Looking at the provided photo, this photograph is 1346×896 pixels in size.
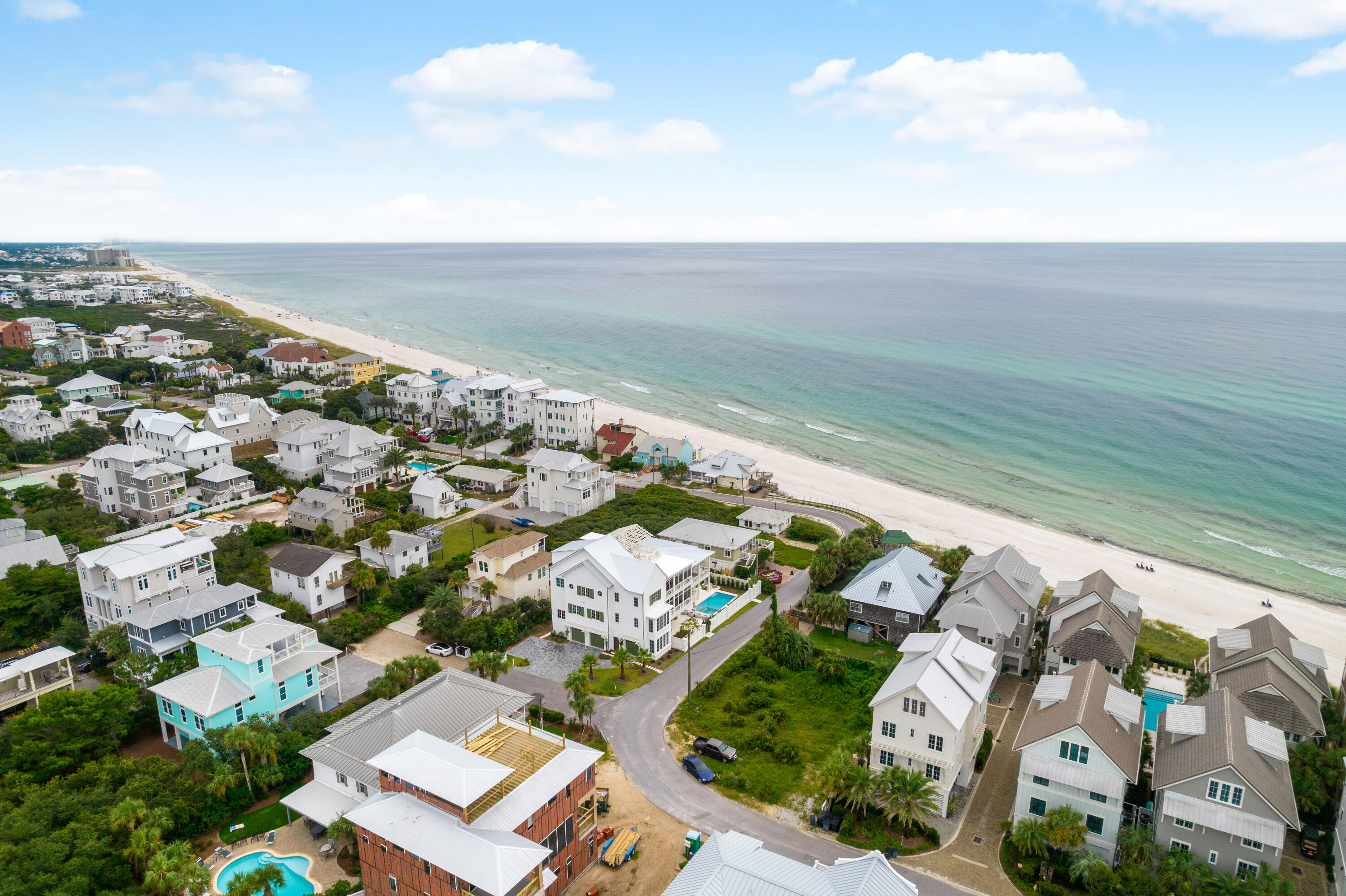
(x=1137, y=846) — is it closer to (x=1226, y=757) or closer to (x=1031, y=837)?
(x=1031, y=837)

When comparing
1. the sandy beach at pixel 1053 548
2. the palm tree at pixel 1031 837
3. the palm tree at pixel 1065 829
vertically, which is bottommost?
the sandy beach at pixel 1053 548

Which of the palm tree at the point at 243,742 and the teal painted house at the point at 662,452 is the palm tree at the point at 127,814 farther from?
the teal painted house at the point at 662,452

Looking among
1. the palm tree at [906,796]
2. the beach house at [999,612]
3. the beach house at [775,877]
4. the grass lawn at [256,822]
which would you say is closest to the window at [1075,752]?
the palm tree at [906,796]

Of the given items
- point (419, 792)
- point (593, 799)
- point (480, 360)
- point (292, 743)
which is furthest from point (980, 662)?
point (480, 360)

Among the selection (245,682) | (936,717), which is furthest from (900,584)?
(245,682)

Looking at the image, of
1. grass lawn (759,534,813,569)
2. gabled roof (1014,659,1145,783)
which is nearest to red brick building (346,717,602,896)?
Answer: gabled roof (1014,659,1145,783)

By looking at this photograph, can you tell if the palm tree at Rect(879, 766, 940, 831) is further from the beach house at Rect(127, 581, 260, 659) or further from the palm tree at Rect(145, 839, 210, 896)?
the beach house at Rect(127, 581, 260, 659)
